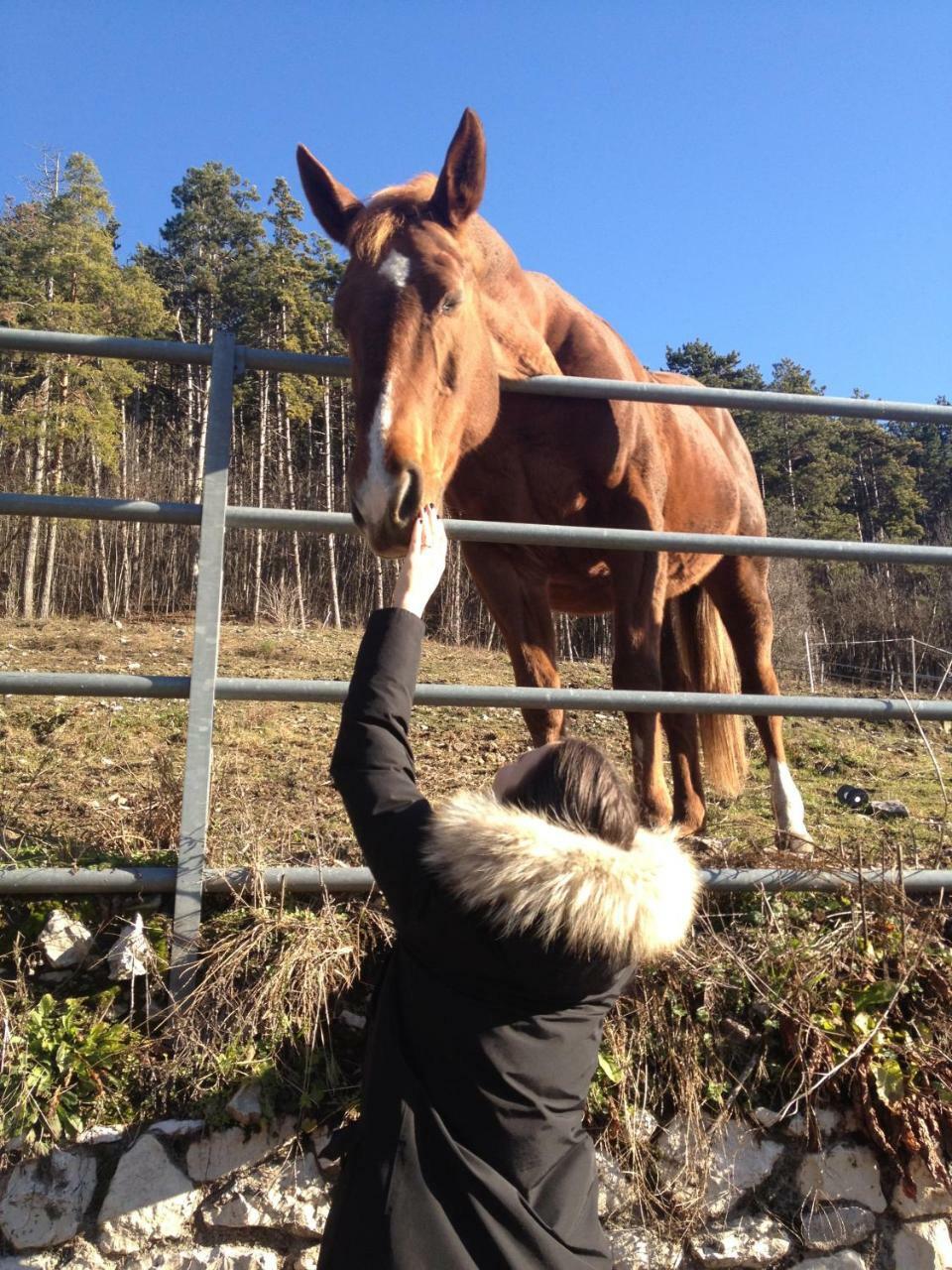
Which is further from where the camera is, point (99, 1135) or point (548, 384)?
point (548, 384)

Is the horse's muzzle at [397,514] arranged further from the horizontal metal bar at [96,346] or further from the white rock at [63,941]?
the white rock at [63,941]

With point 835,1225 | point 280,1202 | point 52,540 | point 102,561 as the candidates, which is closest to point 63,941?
point 280,1202

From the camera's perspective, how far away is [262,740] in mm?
6008

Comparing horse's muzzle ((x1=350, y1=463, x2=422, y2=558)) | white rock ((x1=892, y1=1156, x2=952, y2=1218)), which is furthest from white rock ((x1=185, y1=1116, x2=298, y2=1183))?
white rock ((x1=892, y1=1156, x2=952, y2=1218))

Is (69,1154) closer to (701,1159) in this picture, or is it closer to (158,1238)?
(158,1238)

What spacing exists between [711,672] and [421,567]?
3.44m

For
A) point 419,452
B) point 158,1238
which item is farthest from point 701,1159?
point 419,452

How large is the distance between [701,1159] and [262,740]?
4327 mm

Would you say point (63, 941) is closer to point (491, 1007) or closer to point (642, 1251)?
point (491, 1007)

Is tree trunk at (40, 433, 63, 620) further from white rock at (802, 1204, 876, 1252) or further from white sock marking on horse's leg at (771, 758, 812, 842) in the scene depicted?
white rock at (802, 1204, 876, 1252)

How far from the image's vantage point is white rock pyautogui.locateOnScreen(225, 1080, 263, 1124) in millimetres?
2098

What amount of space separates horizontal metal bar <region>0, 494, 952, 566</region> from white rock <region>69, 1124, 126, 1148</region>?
4.78ft

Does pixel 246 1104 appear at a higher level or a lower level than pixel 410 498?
lower

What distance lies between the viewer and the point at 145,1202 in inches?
79.4
